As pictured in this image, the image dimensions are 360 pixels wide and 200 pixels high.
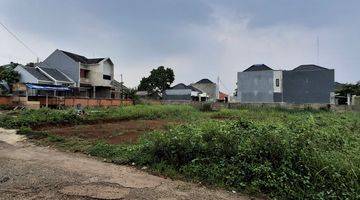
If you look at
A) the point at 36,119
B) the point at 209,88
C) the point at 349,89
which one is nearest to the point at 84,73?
the point at 36,119

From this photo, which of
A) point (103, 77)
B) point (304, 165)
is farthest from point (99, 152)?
point (103, 77)

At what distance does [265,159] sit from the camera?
7.52 metres

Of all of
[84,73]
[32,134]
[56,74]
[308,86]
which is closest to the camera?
[32,134]

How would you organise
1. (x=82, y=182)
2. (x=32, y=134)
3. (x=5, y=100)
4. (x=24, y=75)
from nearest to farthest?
1. (x=82, y=182)
2. (x=32, y=134)
3. (x=5, y=100)
4. (x=24, y=75)

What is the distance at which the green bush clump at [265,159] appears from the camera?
6727 mm

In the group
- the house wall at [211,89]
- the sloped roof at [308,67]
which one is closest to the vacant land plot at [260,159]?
the sloped roof at [308,67]

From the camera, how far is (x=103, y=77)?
51094mm

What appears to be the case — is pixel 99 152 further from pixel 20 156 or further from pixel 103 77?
pixel 103 77

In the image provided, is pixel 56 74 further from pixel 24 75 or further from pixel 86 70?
pixel 86 70

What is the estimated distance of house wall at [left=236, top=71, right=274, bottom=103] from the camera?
50.4 meters

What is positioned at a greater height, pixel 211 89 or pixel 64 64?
pixel 64 64

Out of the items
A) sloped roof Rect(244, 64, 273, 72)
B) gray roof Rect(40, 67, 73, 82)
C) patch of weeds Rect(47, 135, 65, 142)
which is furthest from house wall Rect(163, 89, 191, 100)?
patch of weeds Rect(47, 135, 65, 142)

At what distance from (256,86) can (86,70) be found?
24.3m

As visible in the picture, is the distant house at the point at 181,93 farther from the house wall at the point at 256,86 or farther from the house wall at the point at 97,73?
the house wall at the point at 97,73
